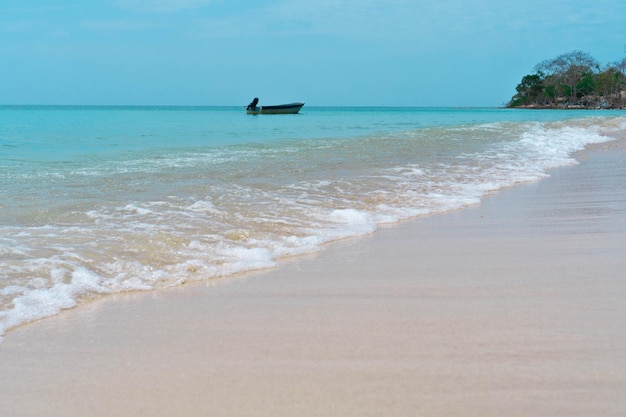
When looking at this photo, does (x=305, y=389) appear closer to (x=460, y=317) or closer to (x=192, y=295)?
(x=460, y=317)

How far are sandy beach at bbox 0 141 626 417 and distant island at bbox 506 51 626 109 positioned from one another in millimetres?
87365

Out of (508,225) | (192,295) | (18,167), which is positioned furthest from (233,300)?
(18,167)

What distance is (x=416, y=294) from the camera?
3.12m

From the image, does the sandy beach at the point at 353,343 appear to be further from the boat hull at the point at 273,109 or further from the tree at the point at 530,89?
the tree at the point at 530,89

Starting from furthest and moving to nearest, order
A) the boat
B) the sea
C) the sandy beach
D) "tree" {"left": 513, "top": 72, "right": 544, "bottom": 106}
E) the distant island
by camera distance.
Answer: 1. "tree" {"left": 513, "top": 72, "right": 544, "bottom": 106}
2. the distant island
3. the boat
4. the sea
5. the sandy beach

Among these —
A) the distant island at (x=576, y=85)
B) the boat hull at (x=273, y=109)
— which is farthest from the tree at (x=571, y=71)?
the boat hull at (x=273, y=109)

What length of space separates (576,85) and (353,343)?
320 feet

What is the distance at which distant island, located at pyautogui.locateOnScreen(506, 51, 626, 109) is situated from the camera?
279ft

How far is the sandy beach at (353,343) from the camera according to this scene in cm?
197

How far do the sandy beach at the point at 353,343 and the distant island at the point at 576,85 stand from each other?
287 ft

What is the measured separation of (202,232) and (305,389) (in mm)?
2605

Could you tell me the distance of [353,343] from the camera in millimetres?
2439

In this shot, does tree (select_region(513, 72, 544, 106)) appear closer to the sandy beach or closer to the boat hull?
the boat hull

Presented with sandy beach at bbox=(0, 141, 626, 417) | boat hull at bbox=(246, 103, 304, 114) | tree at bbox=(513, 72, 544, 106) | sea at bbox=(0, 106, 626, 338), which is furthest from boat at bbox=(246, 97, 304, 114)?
tree at bbox=(513, 72, 544, 106)
